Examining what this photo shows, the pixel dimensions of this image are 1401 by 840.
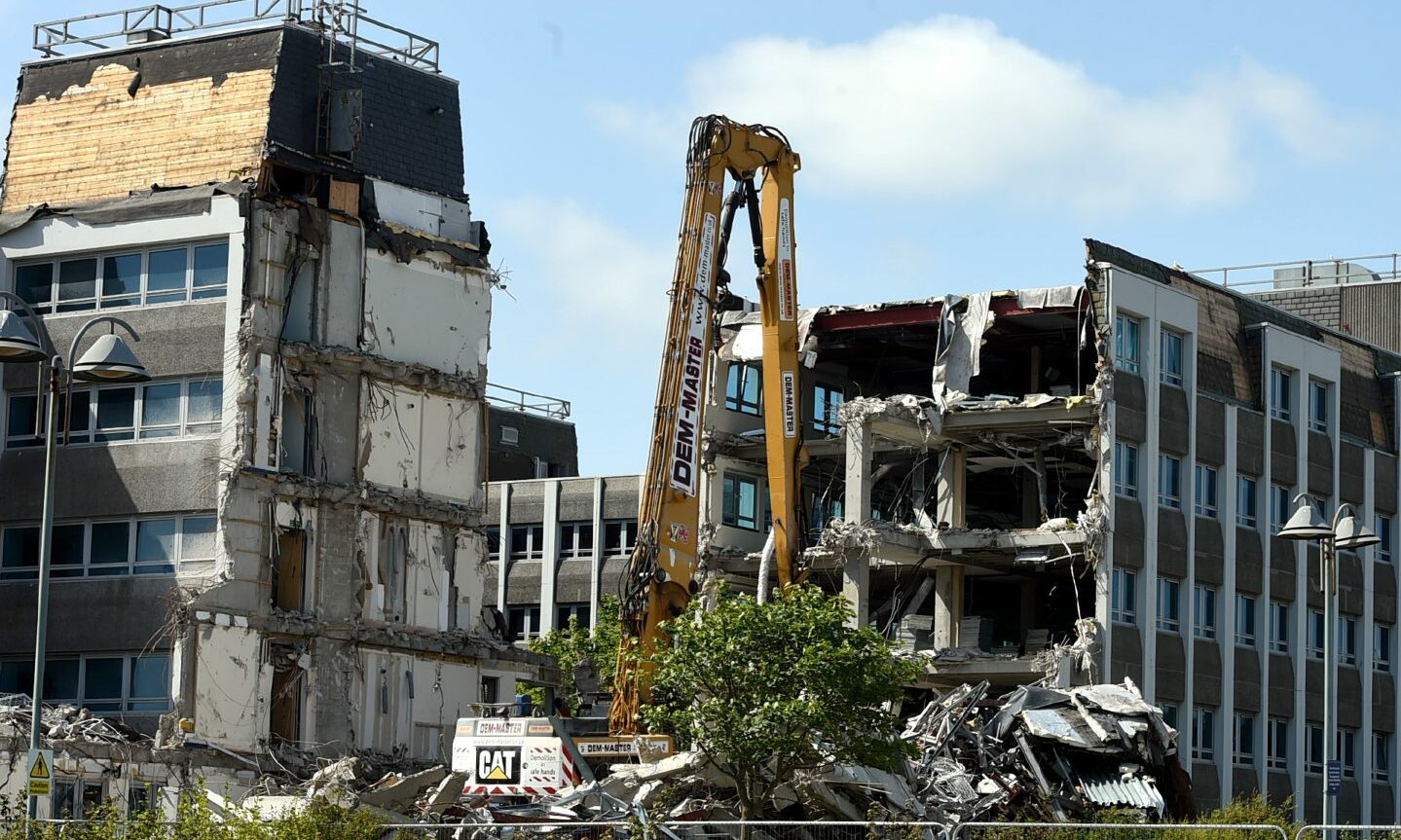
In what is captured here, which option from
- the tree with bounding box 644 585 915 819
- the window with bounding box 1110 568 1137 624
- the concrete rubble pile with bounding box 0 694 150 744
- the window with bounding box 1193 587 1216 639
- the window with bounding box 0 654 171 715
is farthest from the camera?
the window with bounding box 1193 587 1216 639

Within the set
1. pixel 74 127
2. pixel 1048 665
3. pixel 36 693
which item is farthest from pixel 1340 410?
pixel 36 693

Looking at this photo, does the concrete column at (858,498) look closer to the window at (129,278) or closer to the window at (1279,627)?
the window at (1279,627)

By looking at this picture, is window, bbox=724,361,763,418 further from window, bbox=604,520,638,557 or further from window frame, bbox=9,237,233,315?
window frame, bbox=9,237,233,315

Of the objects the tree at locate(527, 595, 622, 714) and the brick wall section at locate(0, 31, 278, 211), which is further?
the tree at locate(527, 595, 622, 714)

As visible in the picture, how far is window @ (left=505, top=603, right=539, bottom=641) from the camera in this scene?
7894cm

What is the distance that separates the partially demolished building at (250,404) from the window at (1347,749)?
27.1 metres

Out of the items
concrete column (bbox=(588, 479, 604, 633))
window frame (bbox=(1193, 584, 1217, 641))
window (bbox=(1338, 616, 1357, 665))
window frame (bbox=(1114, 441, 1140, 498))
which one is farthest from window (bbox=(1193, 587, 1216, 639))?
concrete column (bbox=(588, 479, 604, 633))

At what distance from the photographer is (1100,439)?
54438mm

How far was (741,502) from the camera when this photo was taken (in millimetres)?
62000

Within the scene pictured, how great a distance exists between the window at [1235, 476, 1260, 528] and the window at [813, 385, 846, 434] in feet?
38.5

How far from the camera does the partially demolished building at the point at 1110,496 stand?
54.9 meters

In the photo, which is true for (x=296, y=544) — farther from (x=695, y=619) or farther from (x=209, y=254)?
(x=695, y=619)

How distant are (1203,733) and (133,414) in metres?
29.2

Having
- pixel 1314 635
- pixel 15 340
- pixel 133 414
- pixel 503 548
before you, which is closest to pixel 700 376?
pixel 133 414
